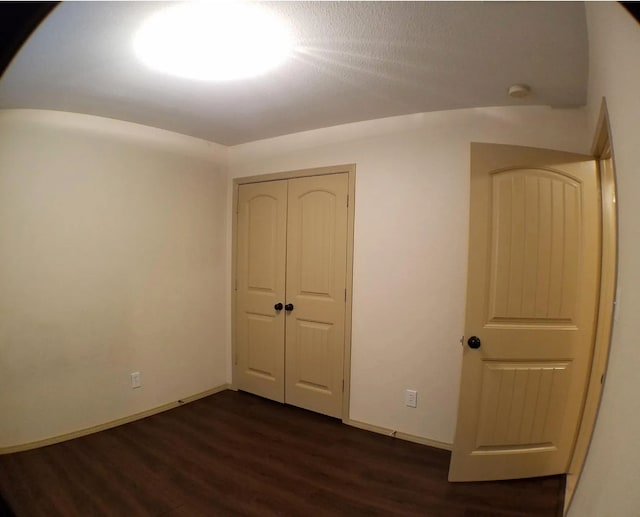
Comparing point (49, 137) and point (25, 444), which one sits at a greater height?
point (49, 137)

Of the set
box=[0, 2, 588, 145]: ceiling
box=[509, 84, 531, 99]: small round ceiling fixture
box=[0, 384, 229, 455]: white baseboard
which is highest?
box=[0, 2, 588, 145]: ceiling

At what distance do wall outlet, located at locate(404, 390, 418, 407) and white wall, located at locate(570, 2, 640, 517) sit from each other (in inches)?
41.5

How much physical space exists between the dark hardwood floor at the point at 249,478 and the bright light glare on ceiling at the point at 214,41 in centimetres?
229

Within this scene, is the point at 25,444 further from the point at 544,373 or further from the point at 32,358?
the point at 544,373

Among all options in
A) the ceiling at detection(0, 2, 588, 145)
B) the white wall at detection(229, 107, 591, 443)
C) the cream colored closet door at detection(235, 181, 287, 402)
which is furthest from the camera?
the cream colored closet door at detection(235, 181, 287, 402)

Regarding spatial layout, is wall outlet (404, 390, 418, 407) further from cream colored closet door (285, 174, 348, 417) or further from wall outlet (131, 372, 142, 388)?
wall outlet (131, 372, 142, 388)

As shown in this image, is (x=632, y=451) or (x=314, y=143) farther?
(x=314, y=143)

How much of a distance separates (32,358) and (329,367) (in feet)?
6.89

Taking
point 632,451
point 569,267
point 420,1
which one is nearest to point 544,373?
point 569,267

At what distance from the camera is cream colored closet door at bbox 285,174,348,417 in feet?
7.49

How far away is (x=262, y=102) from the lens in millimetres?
1868

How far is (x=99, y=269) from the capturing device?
7.04 ft

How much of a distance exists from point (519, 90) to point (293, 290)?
6.69 ft

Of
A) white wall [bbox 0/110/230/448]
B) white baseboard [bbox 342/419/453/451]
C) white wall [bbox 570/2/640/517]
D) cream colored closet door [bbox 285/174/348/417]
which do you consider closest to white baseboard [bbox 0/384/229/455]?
white wall [bbox 0/110/230/448]
